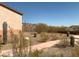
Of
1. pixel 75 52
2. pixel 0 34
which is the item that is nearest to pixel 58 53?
pixel 75 52

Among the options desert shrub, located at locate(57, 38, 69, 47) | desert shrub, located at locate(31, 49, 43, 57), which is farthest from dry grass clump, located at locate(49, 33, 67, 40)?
desert shrub, located at locate(31, 49, 43, 57)

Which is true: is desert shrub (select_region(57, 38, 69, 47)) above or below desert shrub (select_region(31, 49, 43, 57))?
above

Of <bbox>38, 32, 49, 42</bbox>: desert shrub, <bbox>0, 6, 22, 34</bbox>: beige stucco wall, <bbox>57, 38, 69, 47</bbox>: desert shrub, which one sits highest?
<bbox>0, 6, 22, 34</bbox>: beige stucco wall

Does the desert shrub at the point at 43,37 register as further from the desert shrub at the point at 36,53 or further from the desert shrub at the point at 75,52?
the desert shrub at the point at 75,52

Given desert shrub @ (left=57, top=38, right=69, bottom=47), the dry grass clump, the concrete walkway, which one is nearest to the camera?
the concrete walkway

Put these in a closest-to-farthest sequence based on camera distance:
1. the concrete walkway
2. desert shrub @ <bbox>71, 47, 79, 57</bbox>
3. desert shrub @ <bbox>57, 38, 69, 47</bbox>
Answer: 1. desert shrub @ <bbox>71, 47, 79, 57</bbox>
2. the concrete walkway
3. desert shrub @ <bbox>57, 38, 69, 47</bbox>

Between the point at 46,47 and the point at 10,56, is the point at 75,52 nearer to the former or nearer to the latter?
the point at 46,47

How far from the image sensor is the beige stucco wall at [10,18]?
35.8ft

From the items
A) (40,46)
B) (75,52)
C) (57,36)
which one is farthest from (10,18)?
(75,52)

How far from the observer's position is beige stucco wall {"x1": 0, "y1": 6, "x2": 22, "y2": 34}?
35.8 feet

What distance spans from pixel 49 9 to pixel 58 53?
1.55 meters

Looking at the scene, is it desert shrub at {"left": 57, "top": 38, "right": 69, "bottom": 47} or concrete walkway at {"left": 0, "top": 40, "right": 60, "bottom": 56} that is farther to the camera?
desert shrub at {"left": 57, "top": 38, "right": 69, "bottom": 47}

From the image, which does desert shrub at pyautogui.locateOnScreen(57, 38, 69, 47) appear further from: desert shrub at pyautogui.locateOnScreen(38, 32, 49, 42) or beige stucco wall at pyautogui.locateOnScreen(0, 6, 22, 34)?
beige stucco wall at pyautogui.locateOnScreen(0, 6, 22, 34)

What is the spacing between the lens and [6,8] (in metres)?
11.0
